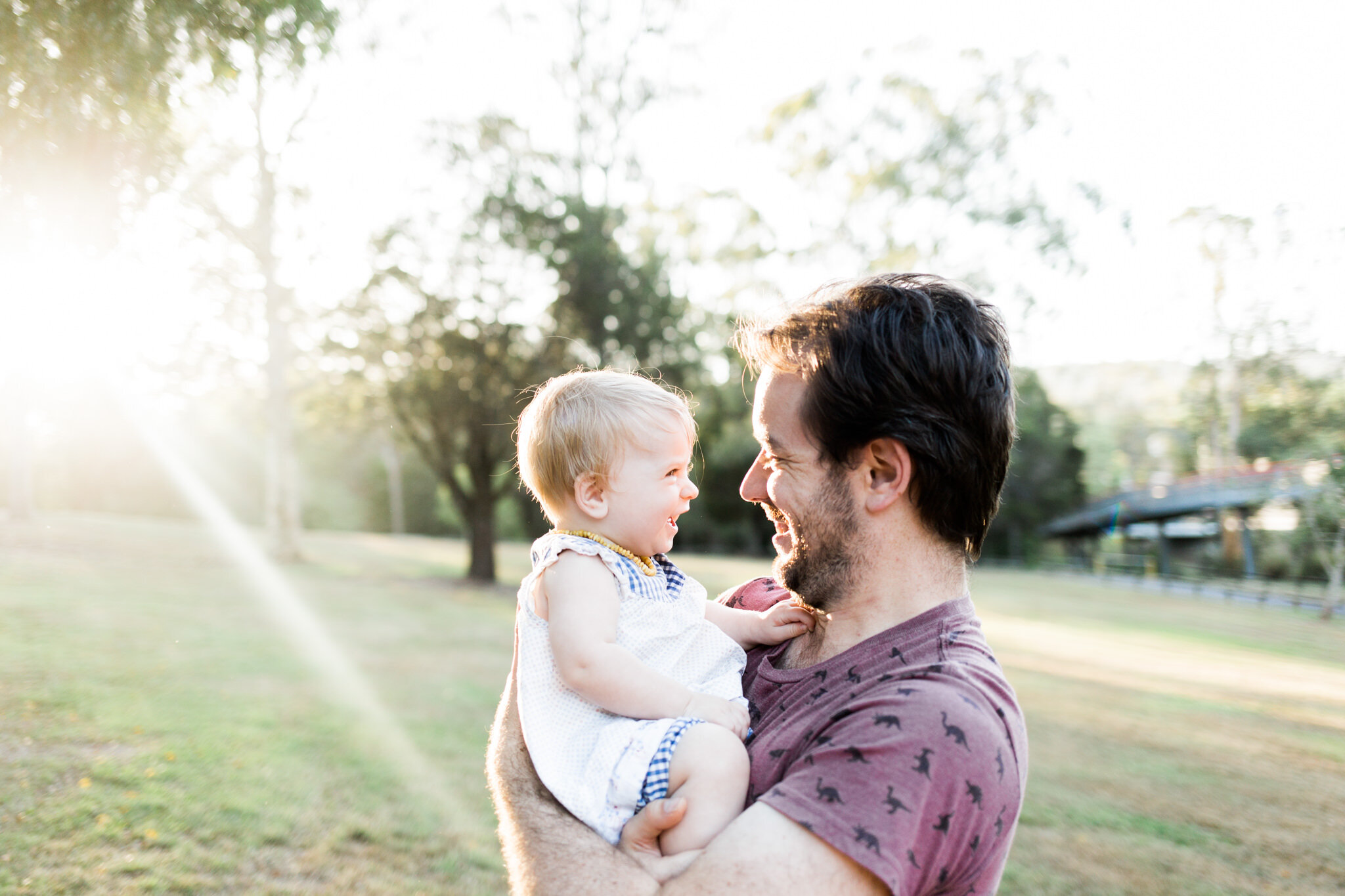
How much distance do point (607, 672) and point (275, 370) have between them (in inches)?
741

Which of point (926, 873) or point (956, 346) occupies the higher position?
point (956, 346)

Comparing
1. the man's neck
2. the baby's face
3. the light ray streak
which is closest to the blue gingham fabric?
the man's neck

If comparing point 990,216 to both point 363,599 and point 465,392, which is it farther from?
point 363,599

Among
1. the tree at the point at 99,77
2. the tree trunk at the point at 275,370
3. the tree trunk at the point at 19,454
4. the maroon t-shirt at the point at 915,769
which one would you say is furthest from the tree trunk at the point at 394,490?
the maroon t-shirt at the point at 915,769

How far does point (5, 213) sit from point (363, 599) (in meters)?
11.1

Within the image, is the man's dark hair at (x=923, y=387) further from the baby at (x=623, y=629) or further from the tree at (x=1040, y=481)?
the tree at (x=1040, y=481)

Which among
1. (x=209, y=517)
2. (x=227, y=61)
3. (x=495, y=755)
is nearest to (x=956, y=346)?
(x=495, y=755)

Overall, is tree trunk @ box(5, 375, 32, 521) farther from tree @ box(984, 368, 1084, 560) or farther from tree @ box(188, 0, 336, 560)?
tree @ box(984, 368, 1084, 560)

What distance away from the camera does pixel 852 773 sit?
1322 millimetres

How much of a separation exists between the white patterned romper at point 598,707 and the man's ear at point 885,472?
50 centimetres

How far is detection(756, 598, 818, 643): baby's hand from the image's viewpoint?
1.96m

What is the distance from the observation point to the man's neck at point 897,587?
170 centimetres

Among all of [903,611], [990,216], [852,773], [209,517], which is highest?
[990,216]

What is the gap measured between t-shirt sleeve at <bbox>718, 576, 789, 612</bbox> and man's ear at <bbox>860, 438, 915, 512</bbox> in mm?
562
